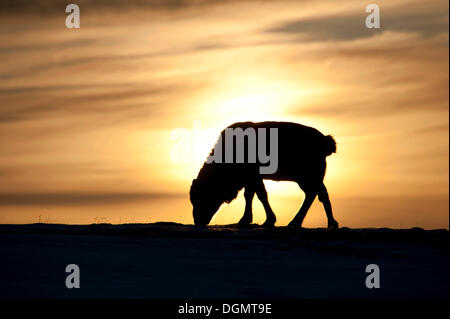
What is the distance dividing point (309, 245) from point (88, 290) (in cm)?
630

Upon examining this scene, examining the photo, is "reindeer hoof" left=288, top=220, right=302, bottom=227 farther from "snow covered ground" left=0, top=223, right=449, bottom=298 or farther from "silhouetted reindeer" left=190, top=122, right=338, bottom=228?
"snow covered ground" left=0, top=223, right=449, bottom=298

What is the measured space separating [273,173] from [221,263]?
980cm

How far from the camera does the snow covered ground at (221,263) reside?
46.5 ft

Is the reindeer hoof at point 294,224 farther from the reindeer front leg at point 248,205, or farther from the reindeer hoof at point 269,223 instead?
the reindeer front leg at point 248,205

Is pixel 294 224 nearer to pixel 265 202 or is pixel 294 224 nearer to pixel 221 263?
pixel 265 202

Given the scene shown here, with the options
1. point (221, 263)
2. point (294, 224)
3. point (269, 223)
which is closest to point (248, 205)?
point (269, 223)

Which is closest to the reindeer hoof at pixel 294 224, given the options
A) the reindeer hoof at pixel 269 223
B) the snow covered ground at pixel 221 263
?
the reindeer hoof at pixel 269 223

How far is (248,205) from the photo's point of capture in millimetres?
25734

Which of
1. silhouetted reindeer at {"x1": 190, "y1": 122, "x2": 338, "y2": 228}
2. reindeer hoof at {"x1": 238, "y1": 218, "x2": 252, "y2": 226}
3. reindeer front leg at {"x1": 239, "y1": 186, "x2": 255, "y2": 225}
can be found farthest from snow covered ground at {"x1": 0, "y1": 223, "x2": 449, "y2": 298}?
silhouetted reindeer at {"x1": 190, "y1": 122, "x2": 338, "y2": 228}

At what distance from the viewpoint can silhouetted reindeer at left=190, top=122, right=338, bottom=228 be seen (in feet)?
84.6

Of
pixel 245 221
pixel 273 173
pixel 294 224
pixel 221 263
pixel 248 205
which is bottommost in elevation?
pixel 221 263

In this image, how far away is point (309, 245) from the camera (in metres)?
18.5

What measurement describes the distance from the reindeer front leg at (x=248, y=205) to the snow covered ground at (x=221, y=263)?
4.65 meters
